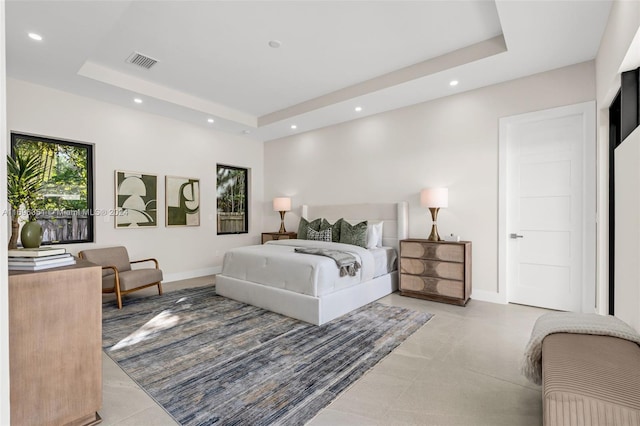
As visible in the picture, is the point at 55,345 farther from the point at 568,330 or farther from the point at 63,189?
the point at 63,189

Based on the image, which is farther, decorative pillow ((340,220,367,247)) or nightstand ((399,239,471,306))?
decorative pillow ((340,220,367,247))

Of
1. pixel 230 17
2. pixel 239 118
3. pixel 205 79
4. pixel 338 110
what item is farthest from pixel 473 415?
pixel 239 118

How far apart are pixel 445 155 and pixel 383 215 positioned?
1.30 metres

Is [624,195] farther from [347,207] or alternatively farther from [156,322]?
[156,322]

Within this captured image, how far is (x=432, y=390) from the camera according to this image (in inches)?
82.6

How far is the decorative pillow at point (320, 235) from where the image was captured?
16.6ft

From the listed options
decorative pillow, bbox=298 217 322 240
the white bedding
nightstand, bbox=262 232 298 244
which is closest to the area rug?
the white bedding

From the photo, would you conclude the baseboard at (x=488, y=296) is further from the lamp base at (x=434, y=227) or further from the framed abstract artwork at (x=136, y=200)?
the framed abstract artwork at (x=136, y=200)

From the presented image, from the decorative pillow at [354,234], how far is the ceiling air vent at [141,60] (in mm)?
3359

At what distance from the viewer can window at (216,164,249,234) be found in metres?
6.36

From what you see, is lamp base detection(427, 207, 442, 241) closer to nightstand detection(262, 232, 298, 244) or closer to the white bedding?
the white bedding

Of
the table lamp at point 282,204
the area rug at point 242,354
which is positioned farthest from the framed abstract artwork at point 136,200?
→ the table lamp at point 282,204

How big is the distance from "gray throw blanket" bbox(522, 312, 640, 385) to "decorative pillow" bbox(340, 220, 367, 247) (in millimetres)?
2856

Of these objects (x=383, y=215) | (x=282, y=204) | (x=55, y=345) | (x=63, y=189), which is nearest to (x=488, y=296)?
(x=383, y=215)
